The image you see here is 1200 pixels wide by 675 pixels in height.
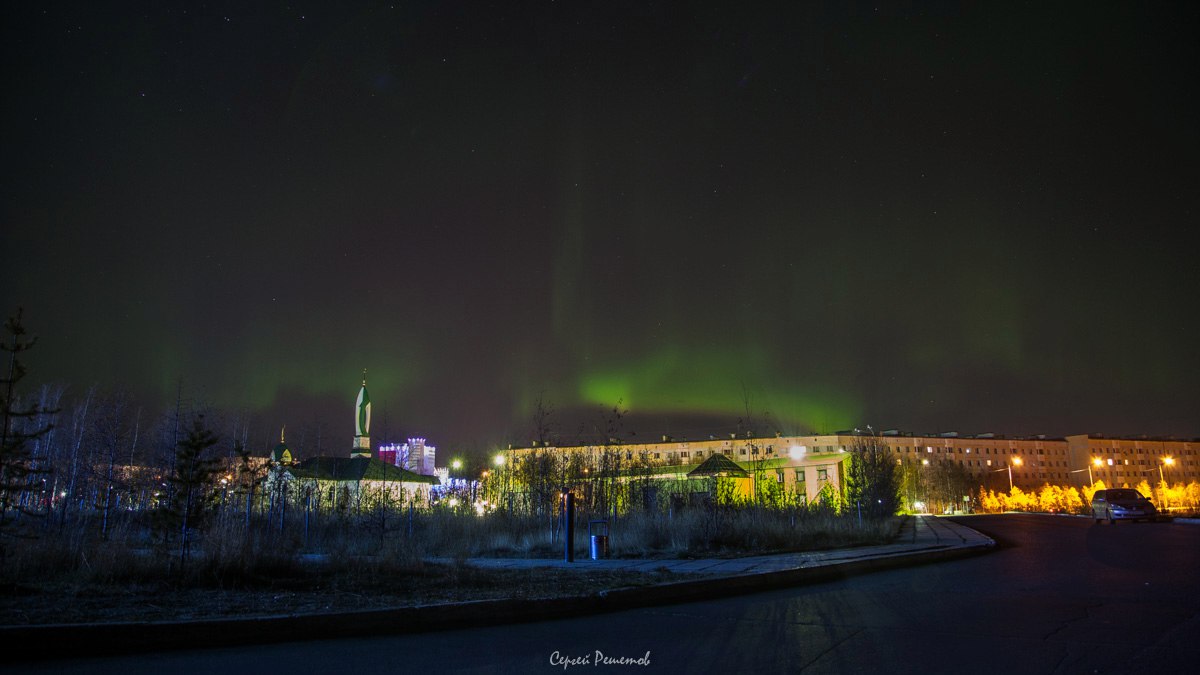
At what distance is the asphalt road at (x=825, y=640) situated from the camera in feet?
19.6

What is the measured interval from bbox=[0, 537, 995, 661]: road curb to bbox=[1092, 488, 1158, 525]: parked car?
2977cm

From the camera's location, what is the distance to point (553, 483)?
27219 millimetres

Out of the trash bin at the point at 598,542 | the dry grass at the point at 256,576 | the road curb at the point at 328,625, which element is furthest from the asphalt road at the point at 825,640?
the trash bin at the point at 598,542

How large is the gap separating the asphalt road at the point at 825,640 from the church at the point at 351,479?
20.1 metres

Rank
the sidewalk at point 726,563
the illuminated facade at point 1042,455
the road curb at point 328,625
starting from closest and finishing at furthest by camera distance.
Answer: the road curb at point 328,625
the sidewalk at point 726,563
the illuminated facade at point 1042,455

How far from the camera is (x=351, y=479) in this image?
178 ft

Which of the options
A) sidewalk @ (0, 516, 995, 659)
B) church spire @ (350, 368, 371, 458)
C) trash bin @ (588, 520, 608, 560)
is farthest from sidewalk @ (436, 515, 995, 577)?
church spire @ (350, 368, 371, 458)

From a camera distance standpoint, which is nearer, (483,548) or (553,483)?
(483,548)

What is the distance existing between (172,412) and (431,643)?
3160 cm

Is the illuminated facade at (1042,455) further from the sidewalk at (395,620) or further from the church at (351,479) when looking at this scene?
the sidewalk at (395,620)

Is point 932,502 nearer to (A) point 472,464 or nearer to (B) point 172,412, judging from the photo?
(A) point 472,464

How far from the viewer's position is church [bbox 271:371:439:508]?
3231cm

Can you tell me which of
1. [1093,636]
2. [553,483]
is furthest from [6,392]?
[553,483]

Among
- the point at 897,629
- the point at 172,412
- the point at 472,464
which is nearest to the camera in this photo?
the point at 897,629
